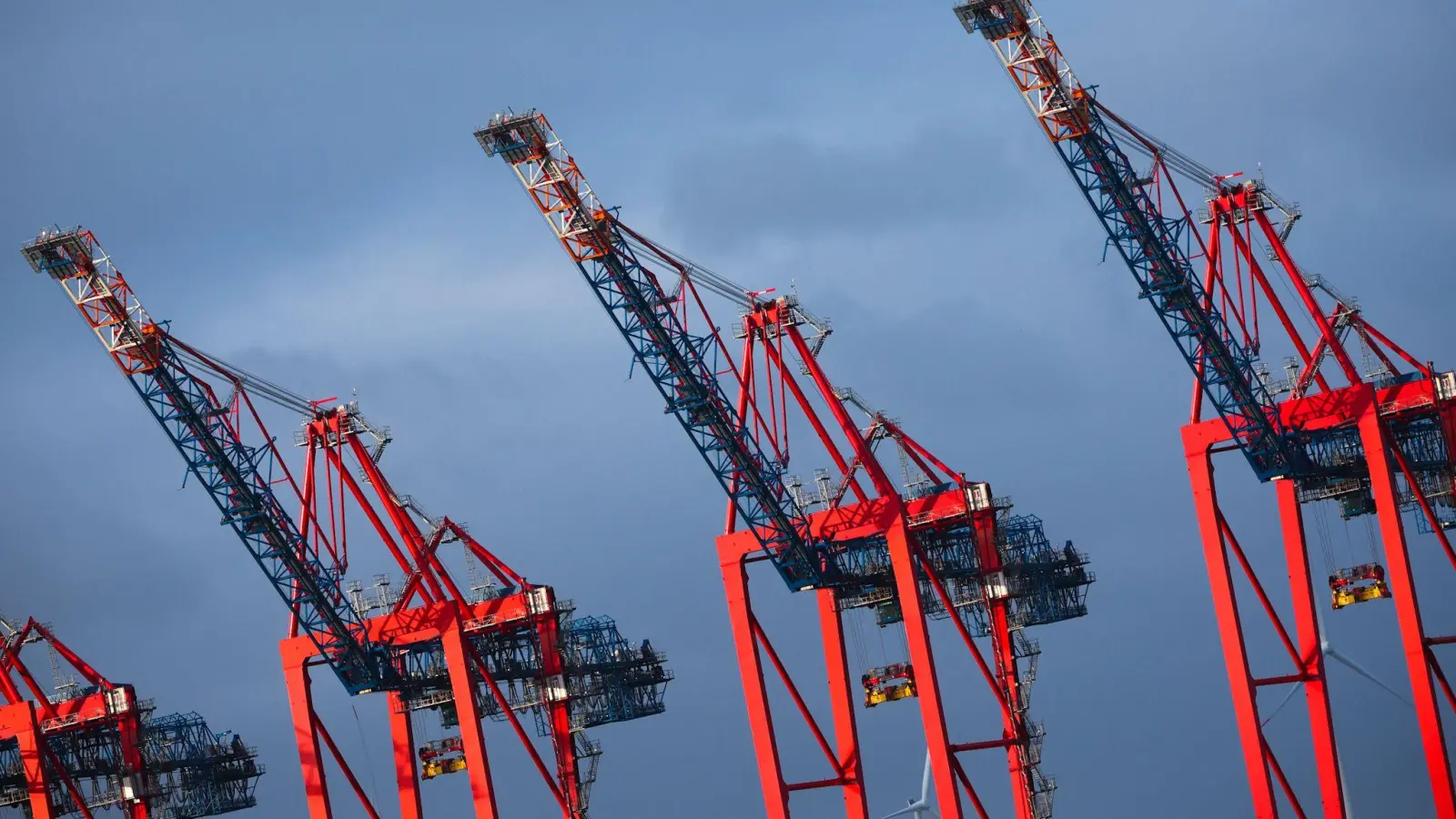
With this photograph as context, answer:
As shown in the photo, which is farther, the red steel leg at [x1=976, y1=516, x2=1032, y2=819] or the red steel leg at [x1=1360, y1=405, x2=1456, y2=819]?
the red steel leg at [x1=976, y1=516, x2=1032, y2=819]

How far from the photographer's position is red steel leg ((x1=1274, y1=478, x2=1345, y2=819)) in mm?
83938

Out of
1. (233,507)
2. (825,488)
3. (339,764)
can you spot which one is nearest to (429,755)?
(339,764)

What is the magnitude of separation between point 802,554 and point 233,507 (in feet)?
70.6

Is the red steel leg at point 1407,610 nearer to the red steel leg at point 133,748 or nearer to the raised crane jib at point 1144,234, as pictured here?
the raised crane jib at point 1144,234

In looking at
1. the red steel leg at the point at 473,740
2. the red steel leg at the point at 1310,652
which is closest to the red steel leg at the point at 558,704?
the red steel leg at the point at 473,740

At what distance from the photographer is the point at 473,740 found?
87.2 m

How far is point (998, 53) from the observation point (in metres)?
81.4

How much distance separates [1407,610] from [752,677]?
79.8 feet

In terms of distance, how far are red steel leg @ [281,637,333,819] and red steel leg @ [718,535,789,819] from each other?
17124 mm

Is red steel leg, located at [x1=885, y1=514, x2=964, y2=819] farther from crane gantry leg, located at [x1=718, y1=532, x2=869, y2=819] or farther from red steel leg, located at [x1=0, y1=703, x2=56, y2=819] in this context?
red steel leg, located at [x1=0, y1=703, x2=56, y2=819]

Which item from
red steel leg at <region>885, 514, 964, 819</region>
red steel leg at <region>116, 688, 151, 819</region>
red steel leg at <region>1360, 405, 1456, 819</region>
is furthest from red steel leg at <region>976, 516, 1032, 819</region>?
red steel leg at <region>116, 688, 151, 819</region>

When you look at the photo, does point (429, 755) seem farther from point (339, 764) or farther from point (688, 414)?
point (688, 414)

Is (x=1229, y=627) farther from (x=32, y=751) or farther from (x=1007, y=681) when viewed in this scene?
(x=32, y=751)

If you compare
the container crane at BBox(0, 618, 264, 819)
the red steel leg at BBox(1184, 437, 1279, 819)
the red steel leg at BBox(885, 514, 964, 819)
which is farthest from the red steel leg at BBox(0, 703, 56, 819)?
the red steel leg at BBox(1184, 437, 1279, 819)
